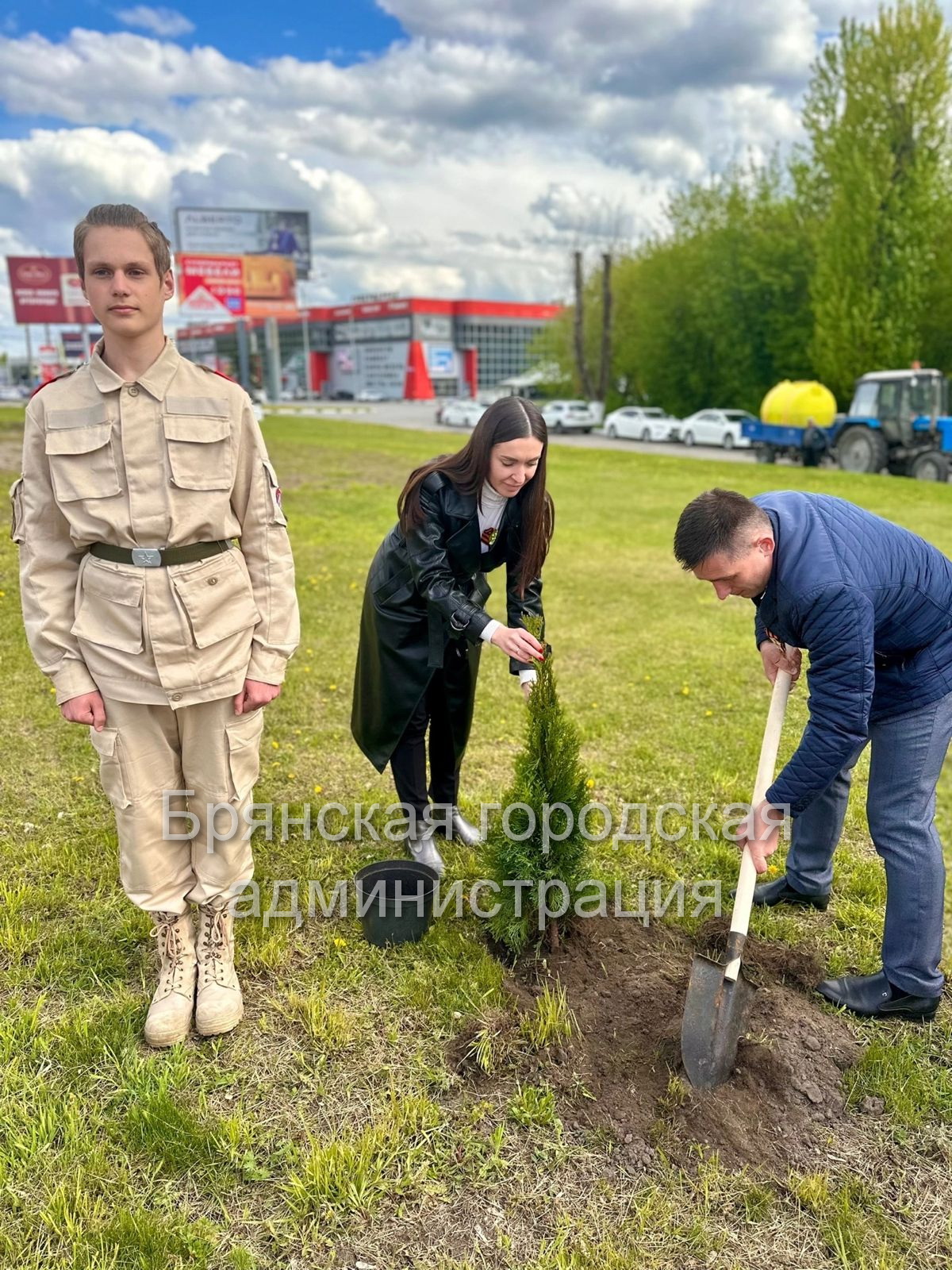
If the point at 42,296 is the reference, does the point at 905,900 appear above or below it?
below

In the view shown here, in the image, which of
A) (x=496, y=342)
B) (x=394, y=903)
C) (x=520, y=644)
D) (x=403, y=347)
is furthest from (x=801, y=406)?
(x=496, y=342)

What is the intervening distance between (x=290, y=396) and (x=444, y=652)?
84640 millimetres

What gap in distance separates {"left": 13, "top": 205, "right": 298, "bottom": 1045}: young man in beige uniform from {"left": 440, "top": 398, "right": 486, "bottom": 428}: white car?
125 ft

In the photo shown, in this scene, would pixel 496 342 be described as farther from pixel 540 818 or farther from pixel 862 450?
pixel 540 818

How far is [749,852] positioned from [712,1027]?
1.74ft

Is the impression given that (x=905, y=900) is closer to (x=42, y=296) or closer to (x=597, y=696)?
(x=597, y=696)

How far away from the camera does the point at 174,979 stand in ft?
9.73

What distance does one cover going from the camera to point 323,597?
854 centimetres

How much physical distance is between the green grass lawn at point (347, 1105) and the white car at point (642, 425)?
2991 cm

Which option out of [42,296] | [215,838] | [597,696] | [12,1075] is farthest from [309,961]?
[42,296]

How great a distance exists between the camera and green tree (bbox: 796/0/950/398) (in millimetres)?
26984

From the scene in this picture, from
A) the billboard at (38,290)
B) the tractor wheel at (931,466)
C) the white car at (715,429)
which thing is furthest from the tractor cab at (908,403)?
the billboard at (38,290)

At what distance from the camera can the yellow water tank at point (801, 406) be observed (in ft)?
77.3

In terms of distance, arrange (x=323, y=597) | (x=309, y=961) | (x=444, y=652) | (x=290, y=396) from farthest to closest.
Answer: (x=290, y=396) < (x=323, y=597) < (x=444, y=652) < (x=309, y=961)
